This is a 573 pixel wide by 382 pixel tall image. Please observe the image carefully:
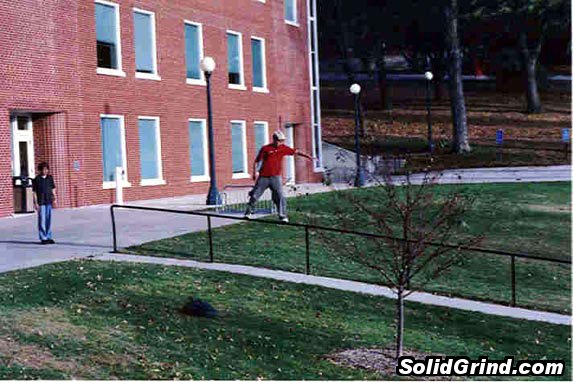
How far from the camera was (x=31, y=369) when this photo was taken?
9.55m

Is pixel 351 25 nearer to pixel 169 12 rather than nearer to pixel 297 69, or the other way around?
pixel 297 69

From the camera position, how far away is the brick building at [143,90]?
86.5 ft

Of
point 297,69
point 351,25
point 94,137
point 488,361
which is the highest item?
point 351,25

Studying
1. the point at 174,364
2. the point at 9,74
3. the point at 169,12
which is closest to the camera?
the point at 174,364

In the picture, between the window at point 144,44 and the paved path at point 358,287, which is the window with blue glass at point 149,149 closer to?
the window at point 144,44

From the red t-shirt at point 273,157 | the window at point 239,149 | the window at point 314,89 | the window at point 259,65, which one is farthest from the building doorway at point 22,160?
the window at point 314,89

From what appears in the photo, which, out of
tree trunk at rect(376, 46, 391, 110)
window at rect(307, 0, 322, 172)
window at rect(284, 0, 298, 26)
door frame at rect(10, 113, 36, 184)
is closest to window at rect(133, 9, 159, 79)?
door frame at rect(10, 113, 36, 184)

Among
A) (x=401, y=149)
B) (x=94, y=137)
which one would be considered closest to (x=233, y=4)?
(x=94, y=137)

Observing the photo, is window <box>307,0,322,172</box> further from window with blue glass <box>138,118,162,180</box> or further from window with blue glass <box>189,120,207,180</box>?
window with blue glass <box>138,118,162,180</box>

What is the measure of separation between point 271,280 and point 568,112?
5266cm

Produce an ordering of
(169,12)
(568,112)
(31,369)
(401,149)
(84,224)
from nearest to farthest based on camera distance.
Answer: (31,369), (84,224), (169,12), (401,149), (568,112)

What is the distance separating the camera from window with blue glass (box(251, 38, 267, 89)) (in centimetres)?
3884

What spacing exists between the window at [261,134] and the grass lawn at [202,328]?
23.4 meters

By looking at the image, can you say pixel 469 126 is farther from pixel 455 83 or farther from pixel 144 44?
pixel 144 44
